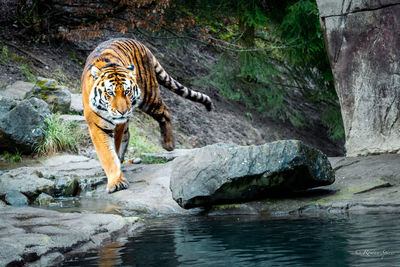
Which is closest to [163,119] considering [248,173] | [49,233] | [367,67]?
[367,67]

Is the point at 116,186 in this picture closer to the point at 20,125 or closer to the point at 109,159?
the point at 109,159

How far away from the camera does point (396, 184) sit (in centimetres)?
613

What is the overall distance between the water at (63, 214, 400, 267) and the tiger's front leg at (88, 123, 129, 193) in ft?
6.27

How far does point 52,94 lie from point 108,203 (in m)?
4.60

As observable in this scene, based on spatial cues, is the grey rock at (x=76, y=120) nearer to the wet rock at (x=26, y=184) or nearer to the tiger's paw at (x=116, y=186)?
the wet rock at (x=26, y=184)

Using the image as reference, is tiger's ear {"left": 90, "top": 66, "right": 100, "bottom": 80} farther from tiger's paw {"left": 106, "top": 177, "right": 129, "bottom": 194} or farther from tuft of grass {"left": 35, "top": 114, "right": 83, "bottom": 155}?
tuft of grass {"left": 35, "top": 114, "right": 83, "bottom": 155}

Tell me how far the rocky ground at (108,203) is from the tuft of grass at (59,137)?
376 mm

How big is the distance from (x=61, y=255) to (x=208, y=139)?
32.5 feet

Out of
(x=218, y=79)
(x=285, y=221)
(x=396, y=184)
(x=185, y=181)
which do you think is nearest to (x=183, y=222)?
(x=185, y=181)

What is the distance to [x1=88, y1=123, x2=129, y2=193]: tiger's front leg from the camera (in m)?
7.16

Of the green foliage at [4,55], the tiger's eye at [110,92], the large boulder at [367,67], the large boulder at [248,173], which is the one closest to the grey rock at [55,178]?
the tiger's eye at [110,92]

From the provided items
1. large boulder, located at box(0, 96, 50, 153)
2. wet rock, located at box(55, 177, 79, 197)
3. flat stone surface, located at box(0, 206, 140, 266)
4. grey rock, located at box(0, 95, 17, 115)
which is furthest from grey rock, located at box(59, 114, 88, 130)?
flat stone surface, located at box(0, 206, 140, 266)

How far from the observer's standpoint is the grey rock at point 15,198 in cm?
680

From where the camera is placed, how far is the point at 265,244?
4.12 metres
